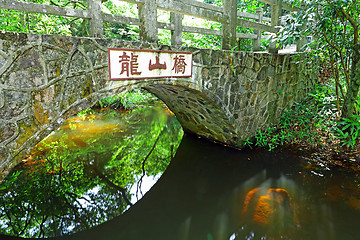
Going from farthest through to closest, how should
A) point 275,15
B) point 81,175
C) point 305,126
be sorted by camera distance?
point 305,126
point 275,15
point 81,175

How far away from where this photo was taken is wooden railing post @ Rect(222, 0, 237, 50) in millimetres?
3703

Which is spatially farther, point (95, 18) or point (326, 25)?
point (326, 25)

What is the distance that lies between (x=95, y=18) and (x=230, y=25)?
2.33 meters

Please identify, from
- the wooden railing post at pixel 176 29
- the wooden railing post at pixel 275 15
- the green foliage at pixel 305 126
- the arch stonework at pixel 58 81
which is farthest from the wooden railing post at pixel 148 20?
the green foliage at pixel 305 126

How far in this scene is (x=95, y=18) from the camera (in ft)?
7.50

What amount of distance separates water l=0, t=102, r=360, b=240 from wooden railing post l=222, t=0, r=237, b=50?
2.28m

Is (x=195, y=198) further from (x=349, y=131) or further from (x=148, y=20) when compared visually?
(x=349, y=131)

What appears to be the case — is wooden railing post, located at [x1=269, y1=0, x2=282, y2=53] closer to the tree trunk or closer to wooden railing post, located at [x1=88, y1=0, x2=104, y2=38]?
the tree trunk

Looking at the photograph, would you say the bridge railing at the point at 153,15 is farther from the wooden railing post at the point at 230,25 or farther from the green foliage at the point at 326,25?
the green foliage at the point at 326,25

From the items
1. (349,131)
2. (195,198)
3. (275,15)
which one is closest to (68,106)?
(195,198)

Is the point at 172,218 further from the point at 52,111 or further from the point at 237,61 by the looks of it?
the point at 237,61

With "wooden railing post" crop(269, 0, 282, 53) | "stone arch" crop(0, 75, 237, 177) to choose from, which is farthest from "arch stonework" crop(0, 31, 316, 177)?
"wooden railing post" crop(269, 0, 282, 53)

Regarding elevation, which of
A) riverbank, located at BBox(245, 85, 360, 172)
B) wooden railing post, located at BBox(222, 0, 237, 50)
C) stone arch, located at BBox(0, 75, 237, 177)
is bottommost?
riverbank, located at BBox(245, 85, 360, 172)

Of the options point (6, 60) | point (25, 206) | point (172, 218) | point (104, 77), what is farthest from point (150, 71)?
point (25, 206)
